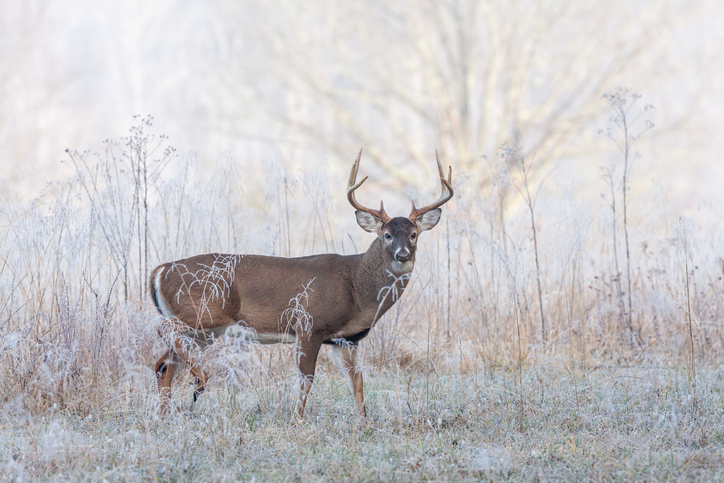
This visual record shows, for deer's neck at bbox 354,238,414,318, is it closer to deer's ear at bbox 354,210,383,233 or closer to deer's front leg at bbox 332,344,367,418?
deer's ear at bbox 354,210,383,233

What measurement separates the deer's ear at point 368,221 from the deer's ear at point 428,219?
0.90 feet

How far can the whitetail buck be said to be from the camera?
4609 mm

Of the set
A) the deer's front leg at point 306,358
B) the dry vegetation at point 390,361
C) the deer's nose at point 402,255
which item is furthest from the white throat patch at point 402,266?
the deer's front leg at point 306,358

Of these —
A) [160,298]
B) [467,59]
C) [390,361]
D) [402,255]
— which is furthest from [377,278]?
[467,59]

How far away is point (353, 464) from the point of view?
3.41m

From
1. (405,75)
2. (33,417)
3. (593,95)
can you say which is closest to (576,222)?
(33,417)

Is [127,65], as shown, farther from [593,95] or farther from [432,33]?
[593,95]

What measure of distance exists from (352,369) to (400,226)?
100cm

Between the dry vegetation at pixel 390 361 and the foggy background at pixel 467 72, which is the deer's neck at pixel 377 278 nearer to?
the dry vegetation at pixel 390 361

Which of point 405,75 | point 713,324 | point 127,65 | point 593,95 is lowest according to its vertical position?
point 713,324

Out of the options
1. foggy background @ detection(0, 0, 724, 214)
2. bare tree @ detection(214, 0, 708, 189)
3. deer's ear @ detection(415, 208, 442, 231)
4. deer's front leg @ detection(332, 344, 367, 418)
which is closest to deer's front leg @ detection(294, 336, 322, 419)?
deer's front leg @ detection(332, 344, 367, 418)

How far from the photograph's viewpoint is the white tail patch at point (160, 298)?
4.74 meters

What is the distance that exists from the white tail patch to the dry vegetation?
0.18 metres

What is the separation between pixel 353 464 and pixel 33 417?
7.04 ft
